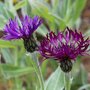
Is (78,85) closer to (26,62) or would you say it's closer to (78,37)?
(26,62)

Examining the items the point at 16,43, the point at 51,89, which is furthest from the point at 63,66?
the point at 16,43

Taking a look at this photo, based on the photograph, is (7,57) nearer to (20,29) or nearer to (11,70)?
(11,70)

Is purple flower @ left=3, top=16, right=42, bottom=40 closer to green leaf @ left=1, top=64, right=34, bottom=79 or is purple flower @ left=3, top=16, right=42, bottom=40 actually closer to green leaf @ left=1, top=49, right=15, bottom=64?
green leaf @ left=1, top=64, right=34, bottom=79

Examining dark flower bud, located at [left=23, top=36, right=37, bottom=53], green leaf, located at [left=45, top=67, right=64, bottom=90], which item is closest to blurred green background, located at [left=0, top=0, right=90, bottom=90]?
green leaf, located at [left=45, top=67, right=64, bottom=90]

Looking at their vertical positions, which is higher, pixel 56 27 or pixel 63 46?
pixel 56 27

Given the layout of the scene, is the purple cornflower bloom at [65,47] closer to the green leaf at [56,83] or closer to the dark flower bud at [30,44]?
the dark flower bud at [30,44]

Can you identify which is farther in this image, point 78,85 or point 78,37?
point 78,85

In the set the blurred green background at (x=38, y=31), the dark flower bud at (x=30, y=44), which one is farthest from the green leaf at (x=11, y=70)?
the dark flower bud at (x=30, y=44)
